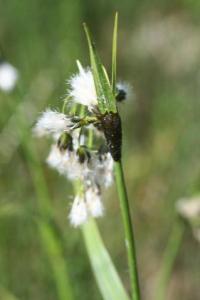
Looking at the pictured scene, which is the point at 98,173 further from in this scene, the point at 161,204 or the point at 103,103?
the point at 161,204

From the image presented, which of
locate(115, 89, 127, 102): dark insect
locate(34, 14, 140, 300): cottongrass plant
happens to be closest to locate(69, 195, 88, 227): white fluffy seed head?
locate(34, 14, 140, 300): cottongrass plant

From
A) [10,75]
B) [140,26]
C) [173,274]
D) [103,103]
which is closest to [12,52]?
[140,26]

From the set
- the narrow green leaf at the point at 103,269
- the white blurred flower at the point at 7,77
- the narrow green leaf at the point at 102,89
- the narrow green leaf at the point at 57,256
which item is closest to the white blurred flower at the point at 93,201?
the narrow green leaf at the point at 103,269

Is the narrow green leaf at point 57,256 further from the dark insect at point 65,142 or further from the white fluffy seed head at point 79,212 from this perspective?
the dark insect at point 65,142

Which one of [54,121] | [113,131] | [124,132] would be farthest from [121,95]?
[124,132]

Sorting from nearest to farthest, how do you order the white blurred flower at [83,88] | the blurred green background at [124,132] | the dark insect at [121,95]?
the white blurred flower at [83,88], the dark insect at [121,95], the blurred green background at [124,132]

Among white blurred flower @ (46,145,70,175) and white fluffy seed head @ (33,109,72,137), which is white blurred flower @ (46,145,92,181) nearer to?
white blurred flower @ (46,145,70,175)
